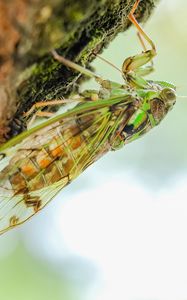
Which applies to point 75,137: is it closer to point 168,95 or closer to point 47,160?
point 47,160

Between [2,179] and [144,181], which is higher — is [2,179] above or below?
below

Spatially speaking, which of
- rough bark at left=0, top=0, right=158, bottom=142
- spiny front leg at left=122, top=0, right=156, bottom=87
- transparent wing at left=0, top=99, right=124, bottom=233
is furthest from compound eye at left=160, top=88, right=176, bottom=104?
rough bark at left=0, top=0, right=158, bottom=142

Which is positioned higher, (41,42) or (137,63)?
(137,63)

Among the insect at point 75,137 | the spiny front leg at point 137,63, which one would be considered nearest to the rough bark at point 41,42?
the insect at point 75,137

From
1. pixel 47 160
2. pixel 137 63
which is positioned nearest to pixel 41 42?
pixel 47 160

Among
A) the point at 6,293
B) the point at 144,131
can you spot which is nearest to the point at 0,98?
the point at 144,131

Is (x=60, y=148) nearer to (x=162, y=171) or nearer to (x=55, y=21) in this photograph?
(x=55, y=21)
